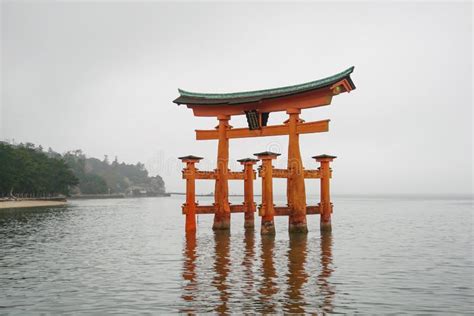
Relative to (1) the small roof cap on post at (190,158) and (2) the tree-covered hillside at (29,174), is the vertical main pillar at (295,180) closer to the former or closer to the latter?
(1) the small roof cap on post at (190,158)

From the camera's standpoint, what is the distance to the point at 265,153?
60.0ft

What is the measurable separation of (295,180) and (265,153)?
211cm

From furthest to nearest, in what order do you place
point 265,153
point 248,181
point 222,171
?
1. point 248,181
2. point 222,171
3. point 265,153

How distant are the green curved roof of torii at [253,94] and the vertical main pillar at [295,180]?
1.13 meters

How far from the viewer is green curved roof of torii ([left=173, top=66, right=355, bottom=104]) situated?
1784 cm

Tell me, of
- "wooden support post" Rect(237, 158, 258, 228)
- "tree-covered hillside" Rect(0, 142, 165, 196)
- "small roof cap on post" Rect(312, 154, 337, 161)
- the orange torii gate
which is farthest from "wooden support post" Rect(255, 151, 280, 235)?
"tree-covered hillside" Rect(0, 142, 165, 196)

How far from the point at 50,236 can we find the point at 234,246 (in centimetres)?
1131

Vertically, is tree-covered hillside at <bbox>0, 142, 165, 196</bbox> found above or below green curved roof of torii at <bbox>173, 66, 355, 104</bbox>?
below

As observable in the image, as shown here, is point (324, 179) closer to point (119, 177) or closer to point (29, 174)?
point (29, 174)

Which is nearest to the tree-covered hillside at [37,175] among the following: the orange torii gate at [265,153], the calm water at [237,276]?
the calm water at [237,276]

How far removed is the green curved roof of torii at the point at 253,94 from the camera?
17.8 m

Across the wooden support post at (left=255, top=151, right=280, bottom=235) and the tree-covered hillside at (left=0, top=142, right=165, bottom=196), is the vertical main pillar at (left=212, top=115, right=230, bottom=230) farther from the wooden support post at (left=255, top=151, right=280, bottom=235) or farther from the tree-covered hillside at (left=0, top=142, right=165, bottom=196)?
the tree-covered hillside at (left=0, top=142, right=165, bottom=196)

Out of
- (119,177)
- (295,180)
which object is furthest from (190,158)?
(119,177)

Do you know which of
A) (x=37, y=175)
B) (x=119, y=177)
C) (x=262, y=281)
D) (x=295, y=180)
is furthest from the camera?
(x=119, y=177)
